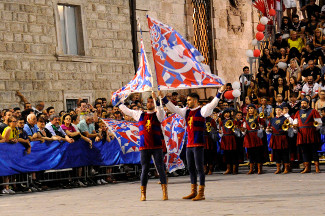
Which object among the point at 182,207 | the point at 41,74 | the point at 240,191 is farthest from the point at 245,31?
the point at 182,207

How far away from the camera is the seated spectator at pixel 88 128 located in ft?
59.2

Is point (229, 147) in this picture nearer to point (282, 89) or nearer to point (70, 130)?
point (70, 130)

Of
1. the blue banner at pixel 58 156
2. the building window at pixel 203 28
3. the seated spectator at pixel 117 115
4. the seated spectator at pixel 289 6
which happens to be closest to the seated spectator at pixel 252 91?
the building window at pixel 203 28

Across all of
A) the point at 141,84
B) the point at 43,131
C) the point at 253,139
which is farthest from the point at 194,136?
the point at 253,139

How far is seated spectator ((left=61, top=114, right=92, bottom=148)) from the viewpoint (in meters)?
17.4

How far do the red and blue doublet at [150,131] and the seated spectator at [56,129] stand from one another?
479 centimetres

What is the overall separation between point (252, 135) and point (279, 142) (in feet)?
2.93

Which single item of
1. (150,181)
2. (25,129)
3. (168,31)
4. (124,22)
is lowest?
(150,181)

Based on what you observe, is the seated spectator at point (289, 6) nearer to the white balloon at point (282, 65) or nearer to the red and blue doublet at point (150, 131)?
the white balloon at point (282, 65)

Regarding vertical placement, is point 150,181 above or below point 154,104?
below

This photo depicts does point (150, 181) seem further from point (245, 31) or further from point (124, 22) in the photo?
point (245, 31)

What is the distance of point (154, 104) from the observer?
42.3 ft

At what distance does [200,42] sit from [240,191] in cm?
1634

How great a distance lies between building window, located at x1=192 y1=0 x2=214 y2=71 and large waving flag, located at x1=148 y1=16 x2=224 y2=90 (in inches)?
591
